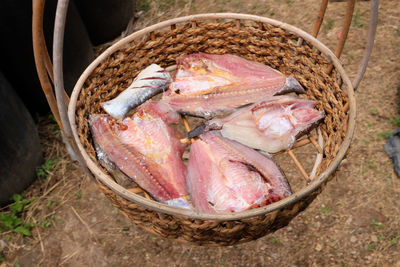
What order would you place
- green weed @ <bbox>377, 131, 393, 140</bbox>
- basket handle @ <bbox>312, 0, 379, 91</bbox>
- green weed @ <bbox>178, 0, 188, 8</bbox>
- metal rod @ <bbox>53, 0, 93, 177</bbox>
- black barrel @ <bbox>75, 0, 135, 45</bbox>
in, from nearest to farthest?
metal rod @ <bbox>53, 0, 93, 177</bbox>, basket handle @ <bbox>312, 0, 379, 91</bbox>, green weed @ <bbox>377, 131, 393, 140</bbox>, black barrel @ <bbox>75, 0, 135, 45</bbox>, green weed @ <bbox>178, 0, 188, 8</bbox>

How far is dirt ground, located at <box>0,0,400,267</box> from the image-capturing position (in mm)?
1952

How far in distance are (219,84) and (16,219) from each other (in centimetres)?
159

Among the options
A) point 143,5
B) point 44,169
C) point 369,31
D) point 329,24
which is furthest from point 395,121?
point 143,5

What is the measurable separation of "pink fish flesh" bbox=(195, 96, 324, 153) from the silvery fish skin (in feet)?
1.15

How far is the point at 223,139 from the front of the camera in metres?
1.60

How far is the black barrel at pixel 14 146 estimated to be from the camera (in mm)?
2088

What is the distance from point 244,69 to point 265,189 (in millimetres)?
707

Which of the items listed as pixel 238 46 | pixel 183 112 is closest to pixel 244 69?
pixel 238 46

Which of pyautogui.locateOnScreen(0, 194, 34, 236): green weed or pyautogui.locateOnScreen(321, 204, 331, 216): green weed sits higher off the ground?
pyautogui.locateOnScreen(0, 194, 34, 236): green weed

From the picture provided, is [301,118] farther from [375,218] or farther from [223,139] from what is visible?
[375,218]

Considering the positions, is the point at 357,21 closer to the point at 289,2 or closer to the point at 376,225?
the point at 289,2

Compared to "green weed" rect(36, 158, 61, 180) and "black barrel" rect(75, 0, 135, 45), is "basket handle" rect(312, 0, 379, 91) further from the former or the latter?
"black barrel" rect(75, 0, 135, 45)

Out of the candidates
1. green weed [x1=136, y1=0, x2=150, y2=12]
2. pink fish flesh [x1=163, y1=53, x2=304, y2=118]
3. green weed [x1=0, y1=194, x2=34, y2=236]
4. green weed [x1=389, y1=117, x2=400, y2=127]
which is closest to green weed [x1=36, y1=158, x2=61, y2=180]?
green weed [x1=0, y1=194, x2=34, y2=236]

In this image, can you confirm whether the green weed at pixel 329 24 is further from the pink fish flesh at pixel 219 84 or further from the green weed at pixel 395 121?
the pink fish flesh at pixel 219 84
